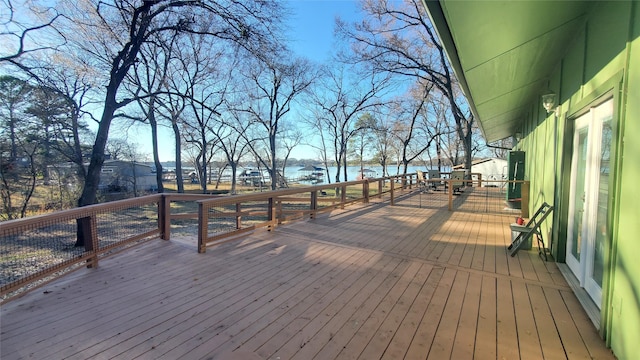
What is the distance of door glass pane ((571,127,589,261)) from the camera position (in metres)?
2.92

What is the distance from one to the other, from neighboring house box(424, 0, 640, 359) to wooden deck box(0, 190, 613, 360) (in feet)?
1.11

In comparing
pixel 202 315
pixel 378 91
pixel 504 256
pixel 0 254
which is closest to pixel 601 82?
pixel 504 256

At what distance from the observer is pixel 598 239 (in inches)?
94.7

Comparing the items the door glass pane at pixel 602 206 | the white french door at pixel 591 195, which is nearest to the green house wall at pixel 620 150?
the white french door at pixel 591 195

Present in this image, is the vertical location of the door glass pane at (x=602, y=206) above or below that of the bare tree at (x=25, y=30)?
below

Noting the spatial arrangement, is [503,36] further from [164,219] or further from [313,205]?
[164,219]

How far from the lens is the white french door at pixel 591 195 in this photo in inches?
91.1

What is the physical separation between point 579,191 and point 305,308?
10.3 feet

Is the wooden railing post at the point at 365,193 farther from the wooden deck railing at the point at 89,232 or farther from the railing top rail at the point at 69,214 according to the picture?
the railing top rail at the point at 69,214

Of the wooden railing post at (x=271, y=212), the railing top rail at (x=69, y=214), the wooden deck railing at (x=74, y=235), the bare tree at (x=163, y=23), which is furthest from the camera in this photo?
the bare tree at (x=163, y=23)

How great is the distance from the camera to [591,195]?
2570mm

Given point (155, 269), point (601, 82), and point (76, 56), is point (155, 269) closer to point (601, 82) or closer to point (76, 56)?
point (601, 82)

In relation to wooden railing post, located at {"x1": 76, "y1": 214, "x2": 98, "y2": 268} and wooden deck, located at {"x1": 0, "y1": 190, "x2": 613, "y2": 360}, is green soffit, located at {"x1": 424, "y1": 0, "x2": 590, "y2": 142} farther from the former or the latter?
wooden railing post, located at {"x1": 76, "y1": 214, "x2": 98, "y2": 268}

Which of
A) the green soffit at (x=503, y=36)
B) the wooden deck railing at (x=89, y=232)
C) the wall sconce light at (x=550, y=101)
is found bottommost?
the wooden deck railing at (x=89, y=232)
